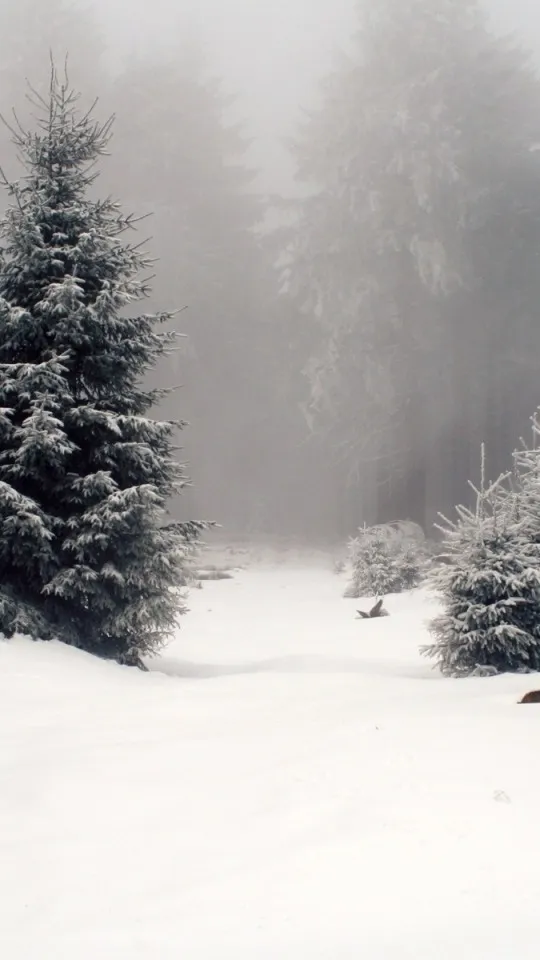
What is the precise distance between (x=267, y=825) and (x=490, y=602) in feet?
15.2

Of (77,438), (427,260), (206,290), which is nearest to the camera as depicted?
(77,438)

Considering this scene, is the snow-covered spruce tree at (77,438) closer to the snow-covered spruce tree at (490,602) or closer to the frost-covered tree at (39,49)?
the snow-covered spruce tree at (490,602)

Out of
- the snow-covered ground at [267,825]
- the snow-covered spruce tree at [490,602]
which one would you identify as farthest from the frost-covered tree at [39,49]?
the snow-covered ground at [267,825]

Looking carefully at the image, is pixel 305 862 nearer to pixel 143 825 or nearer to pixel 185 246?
pixel 143 825

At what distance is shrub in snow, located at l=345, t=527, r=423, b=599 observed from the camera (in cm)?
1638

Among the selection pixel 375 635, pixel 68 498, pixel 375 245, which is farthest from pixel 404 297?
pixel 68 498

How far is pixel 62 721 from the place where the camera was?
4234 mm

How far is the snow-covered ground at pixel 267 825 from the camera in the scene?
195cm

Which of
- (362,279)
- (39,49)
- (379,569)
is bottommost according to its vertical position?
(379,569)

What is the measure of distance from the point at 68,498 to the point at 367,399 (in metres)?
21.2

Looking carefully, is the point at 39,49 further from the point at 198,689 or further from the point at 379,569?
the point at 198,689

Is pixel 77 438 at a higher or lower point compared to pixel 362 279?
lower

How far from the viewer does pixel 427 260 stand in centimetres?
2639

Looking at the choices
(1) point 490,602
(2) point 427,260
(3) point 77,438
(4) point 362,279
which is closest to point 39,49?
(4) point 362,279
